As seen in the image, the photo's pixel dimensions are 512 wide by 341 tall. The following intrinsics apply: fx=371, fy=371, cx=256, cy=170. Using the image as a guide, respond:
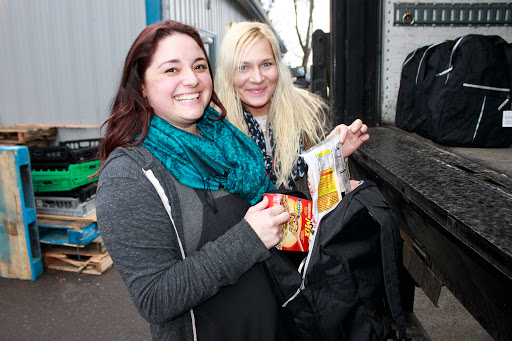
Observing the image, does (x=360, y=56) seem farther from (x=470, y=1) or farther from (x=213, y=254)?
(x=213, y=254)

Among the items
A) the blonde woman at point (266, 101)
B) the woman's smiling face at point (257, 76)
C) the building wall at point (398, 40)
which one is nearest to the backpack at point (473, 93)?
the building wall at point (398, 40)

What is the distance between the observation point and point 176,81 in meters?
1.33

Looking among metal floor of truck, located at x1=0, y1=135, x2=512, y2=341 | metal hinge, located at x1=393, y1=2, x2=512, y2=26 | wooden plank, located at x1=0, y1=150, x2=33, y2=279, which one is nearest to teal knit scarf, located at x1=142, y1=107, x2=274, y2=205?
metal floor of truck, located at x1=0, y1=135, x2=512, y2=341

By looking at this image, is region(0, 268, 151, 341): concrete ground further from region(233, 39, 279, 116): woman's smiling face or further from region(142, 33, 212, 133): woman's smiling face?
region(142, 33, 212, 133): woman's smiling face

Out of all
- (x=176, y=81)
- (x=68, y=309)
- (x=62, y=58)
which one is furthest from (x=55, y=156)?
(x=176, y=81)

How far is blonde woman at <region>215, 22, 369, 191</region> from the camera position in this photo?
198 cm

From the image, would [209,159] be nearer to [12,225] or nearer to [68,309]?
[68,309]

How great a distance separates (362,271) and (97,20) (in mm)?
4887

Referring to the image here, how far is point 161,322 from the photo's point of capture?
114cm

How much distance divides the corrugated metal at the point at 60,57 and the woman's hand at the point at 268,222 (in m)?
4.20

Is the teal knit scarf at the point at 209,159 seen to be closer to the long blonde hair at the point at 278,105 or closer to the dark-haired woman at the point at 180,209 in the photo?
the dark-haired woman at the point at 180,209

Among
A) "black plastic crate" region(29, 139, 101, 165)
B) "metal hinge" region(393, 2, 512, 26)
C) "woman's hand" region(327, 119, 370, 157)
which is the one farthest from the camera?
"black plastic crate" region(29, 139, 101, 165)

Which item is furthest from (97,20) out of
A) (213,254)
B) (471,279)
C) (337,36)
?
(471,279)

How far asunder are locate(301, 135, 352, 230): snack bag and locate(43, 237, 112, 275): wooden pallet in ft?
9.93
